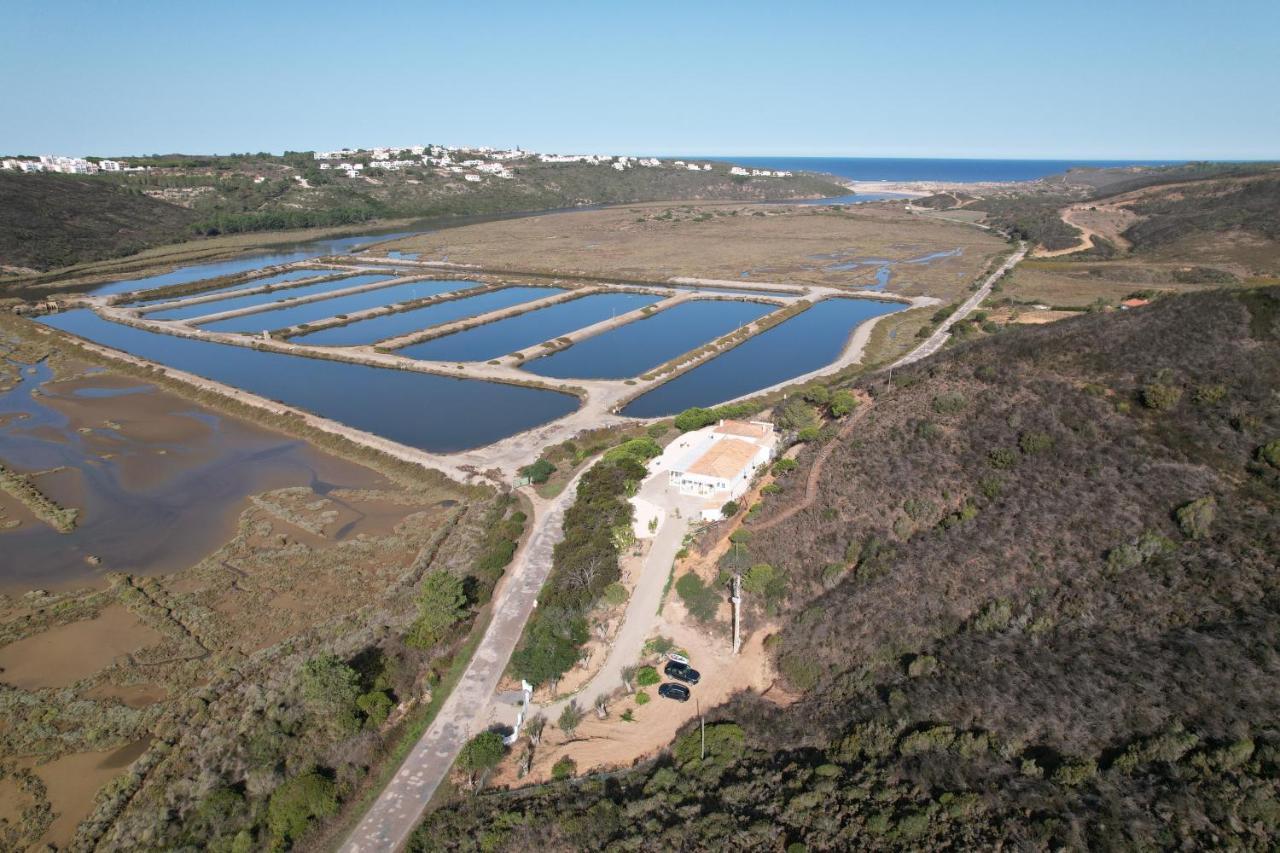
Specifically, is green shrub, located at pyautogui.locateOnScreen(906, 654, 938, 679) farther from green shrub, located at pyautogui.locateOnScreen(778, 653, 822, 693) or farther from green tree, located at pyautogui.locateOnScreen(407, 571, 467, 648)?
green tree, located at pyautogui.locateOnScreen(407, 571, 467, 648)

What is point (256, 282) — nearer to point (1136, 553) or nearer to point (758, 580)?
point (758, 580)

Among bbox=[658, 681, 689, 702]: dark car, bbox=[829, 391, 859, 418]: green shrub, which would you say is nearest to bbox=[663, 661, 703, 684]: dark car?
bbox=[658, 681, 689, 702]: dark car

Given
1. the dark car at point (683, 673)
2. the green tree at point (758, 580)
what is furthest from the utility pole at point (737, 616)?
the dark car at point (683, 673)

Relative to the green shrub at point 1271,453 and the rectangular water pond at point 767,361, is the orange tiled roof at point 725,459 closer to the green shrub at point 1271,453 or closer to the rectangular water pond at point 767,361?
the rectangular water pond at point 767,361

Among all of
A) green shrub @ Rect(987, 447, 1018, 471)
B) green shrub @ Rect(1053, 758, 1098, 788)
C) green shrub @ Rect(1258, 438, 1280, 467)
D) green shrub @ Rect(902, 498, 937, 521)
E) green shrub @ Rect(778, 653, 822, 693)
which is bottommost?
green shrub @ Rect(778, 653, 822, 693)

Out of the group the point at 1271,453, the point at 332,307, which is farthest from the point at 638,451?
the point at 332,307

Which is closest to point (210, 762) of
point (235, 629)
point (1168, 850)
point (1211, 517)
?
point (235, 629)

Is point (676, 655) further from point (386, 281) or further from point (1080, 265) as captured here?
point (1080, 265)
